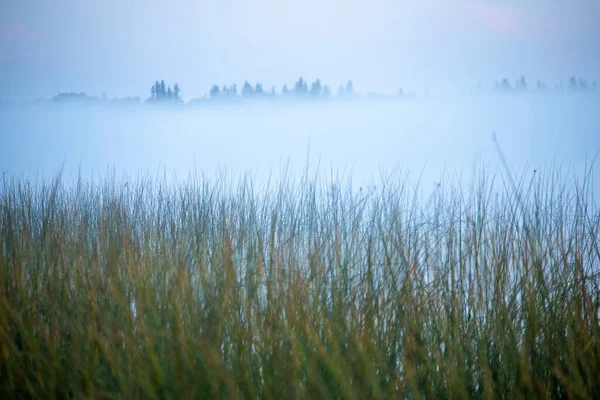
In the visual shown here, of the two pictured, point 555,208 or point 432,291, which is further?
point 555,208

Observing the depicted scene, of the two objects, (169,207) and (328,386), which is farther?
(169,207)

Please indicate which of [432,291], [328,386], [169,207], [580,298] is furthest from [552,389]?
[169,207]

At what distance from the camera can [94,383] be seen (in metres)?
1.73

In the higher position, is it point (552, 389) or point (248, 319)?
point (248, 319)

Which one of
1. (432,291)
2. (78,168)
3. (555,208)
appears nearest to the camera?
(432,291)

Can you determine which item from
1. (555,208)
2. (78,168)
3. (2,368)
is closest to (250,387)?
(2,368)

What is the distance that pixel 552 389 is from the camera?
1782 mm

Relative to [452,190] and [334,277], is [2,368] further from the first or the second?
[452,190]

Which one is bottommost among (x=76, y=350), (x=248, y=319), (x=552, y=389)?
(x=552, y=389)

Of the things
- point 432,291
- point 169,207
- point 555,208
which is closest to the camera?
point 432,291

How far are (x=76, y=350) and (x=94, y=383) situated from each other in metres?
0.12

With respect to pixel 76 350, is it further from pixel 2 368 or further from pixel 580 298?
pixel 580 298

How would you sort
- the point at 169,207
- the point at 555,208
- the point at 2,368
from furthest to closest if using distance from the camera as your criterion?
the point at 169,207 → the point at 555,208 → the point at 2,368

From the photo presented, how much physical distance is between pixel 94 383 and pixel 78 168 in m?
4.24
